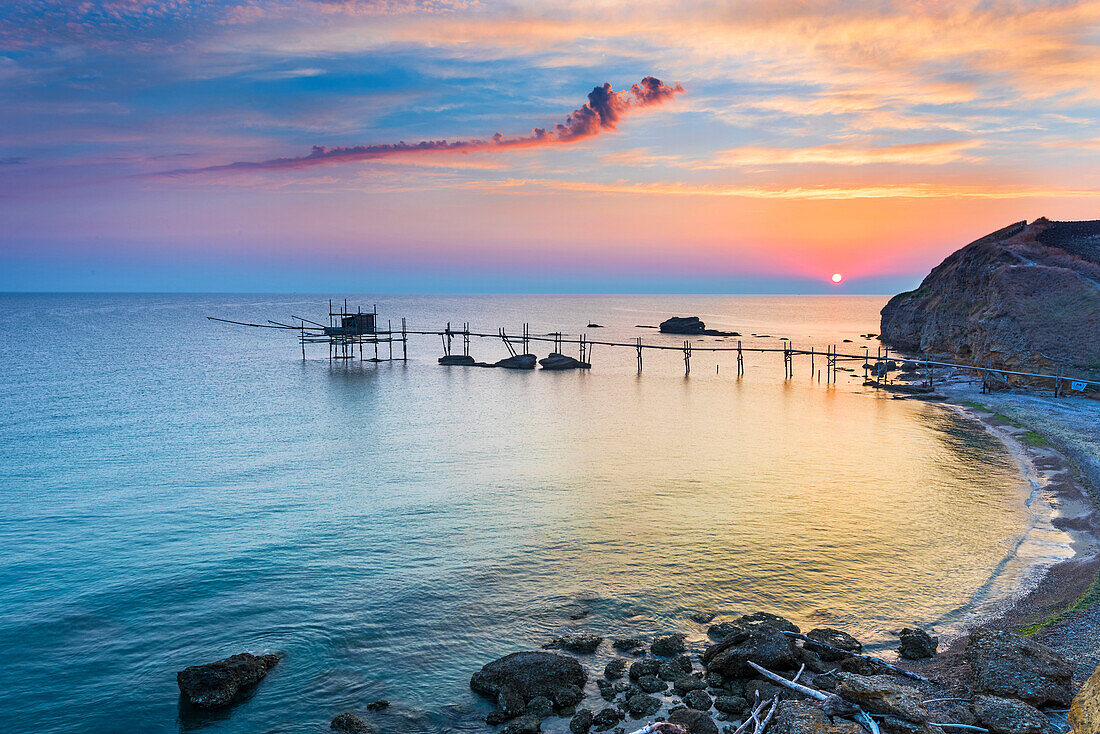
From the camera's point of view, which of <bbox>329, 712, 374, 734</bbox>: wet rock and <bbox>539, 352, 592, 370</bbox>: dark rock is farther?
<bbox>539, 352, 592, 370</bbox>: dark rock

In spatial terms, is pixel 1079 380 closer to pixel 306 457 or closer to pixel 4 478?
pixel 306 457

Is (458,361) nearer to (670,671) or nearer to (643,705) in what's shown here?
(670,671)

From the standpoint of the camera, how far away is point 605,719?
1205 cm

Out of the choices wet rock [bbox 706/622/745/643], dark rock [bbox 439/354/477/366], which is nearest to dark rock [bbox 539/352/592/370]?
dark rock [bbox 439/354/477/366]

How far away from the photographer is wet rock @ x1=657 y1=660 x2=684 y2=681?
531 inches

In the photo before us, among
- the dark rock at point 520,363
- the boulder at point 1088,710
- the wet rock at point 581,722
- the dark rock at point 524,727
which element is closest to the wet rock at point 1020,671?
the boulder at point 1088,710

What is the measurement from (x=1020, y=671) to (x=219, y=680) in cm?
1547

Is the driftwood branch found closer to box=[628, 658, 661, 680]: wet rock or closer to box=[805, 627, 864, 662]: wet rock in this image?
box=[805, 627, 864, 662]: wet rock

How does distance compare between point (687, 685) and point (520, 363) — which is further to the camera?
point (520, 363)

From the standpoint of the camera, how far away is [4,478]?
2928 cm

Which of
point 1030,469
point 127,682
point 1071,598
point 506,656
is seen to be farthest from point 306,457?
point 1030,469

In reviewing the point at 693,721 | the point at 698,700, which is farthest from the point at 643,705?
the point at 693,721

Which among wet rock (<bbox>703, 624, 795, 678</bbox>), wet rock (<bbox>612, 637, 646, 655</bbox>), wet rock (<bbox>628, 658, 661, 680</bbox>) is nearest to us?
wet rock (<bbox>703, 624, 795, 678</bbox>)

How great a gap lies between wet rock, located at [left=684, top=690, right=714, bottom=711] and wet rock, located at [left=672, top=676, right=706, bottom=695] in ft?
0.58
